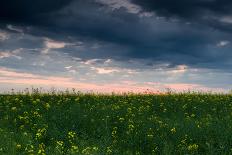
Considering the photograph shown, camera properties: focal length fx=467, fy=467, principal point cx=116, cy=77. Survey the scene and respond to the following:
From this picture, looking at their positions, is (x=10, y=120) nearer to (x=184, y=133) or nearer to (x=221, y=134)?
(x=184, y=133)

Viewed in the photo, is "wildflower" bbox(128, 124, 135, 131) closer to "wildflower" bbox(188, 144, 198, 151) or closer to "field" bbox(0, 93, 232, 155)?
"field" bbox(0, 93, 232, 155)

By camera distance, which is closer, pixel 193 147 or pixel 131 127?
pixel 193 147

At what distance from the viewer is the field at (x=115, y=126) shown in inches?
665

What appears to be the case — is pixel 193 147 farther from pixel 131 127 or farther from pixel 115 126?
pixel 115 126

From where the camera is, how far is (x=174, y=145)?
1786cm

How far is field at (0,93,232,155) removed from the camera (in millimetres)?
16889

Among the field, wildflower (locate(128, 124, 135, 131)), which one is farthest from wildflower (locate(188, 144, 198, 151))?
wildflower (locate(128, 124, 135, 131))

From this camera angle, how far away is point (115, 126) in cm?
2030

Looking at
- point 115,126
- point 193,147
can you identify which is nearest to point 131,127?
point 115,126

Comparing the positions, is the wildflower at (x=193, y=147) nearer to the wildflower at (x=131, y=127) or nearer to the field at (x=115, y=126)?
the field at (x=115, y=126)

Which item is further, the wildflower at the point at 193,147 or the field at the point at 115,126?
the field at the point at 115,126

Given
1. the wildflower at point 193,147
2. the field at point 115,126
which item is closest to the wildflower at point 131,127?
the field at point 115,126

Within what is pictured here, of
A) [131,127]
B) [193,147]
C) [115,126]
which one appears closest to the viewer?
[193,147]

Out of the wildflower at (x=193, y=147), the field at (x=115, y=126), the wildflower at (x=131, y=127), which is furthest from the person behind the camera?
the wildflower at (x=131, y=127)
